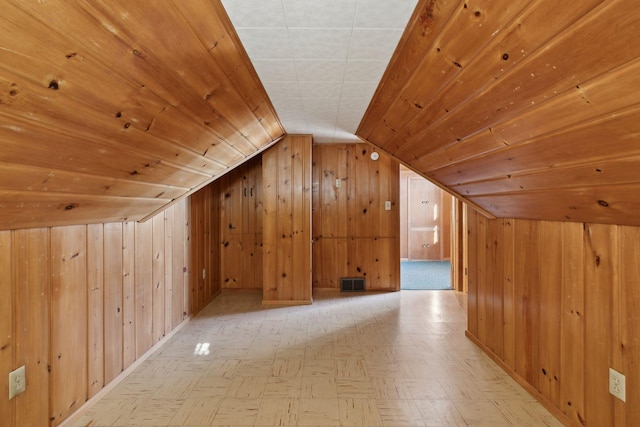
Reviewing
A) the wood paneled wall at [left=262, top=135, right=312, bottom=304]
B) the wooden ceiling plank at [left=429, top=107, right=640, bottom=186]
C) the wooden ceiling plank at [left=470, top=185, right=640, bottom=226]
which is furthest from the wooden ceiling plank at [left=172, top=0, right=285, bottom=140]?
the wood paneled wall at [left=262, top=135, right=312, bottom=304]

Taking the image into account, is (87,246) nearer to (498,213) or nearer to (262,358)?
(262,358)

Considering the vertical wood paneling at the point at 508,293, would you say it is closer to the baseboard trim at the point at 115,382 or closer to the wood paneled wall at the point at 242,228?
the baseboard trim at the point at 115,382

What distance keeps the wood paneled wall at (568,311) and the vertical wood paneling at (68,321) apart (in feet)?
8.65

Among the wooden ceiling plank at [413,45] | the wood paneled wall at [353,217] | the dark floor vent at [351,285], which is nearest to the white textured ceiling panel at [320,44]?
the wooden ceiling plank at [413,45]

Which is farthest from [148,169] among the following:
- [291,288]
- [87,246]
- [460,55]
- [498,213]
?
[291,288]

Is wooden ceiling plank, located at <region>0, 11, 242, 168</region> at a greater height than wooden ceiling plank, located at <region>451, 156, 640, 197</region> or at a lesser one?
greater

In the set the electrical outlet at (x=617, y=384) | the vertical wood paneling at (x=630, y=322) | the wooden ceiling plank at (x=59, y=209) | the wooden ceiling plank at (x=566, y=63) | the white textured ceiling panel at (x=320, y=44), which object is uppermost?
the white textured ceiling panel at (x=320, y=44)

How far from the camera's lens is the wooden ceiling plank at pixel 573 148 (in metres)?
1.08

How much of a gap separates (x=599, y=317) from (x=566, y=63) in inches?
52.6

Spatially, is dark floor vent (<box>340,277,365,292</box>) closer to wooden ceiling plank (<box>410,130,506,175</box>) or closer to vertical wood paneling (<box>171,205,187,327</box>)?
vertical wood paneling (<box>171,205,187,327</box>)

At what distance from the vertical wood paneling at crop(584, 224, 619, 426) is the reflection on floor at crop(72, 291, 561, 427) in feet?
1.15

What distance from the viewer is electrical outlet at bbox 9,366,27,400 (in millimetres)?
1613

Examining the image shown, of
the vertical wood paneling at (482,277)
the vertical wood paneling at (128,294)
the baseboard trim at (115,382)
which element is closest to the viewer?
the baseboard trim at (115,382)

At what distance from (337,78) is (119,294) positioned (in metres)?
1.98
